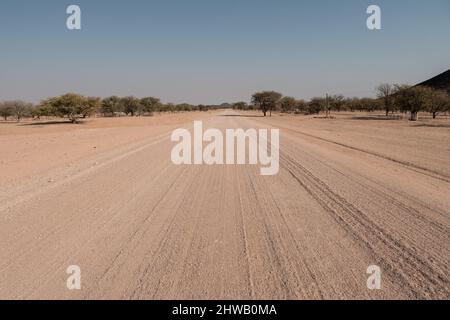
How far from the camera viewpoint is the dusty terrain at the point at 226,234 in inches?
141

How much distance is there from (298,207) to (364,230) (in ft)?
5.00

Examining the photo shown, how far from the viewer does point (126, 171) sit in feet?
34.4

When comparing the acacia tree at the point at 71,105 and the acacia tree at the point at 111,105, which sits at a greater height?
the acacia tree at the point at 111,105

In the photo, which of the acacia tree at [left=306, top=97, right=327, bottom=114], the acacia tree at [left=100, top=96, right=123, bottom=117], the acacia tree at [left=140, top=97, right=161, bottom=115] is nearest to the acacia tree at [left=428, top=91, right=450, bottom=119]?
the acacia tree at [left=306, top=97, right=327, bottom=114]

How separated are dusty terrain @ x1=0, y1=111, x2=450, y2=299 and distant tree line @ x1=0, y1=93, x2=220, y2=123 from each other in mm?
50719

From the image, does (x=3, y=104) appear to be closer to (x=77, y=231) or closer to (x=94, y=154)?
(x=94, y=154)

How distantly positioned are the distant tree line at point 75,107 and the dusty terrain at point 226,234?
5072cm

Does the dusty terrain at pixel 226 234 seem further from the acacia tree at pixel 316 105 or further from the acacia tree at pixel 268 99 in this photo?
the acacia tree at pixel 268 99

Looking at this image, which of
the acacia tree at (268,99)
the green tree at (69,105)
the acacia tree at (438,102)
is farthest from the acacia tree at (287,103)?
the green tree at (69,105)

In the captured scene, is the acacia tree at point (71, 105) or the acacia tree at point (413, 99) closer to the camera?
the acacia tree at point (413, 99)

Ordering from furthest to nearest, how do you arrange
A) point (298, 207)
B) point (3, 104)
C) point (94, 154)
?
point (3, 104) < point (94, 154) < point (298, 207)

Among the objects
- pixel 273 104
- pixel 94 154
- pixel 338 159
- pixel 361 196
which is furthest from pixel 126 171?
pixel 273 104

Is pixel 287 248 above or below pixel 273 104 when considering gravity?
below

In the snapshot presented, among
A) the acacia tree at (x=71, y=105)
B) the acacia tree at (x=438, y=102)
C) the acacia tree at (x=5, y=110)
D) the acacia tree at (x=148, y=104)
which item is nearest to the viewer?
the acacia tree at (x=438, y=102)
